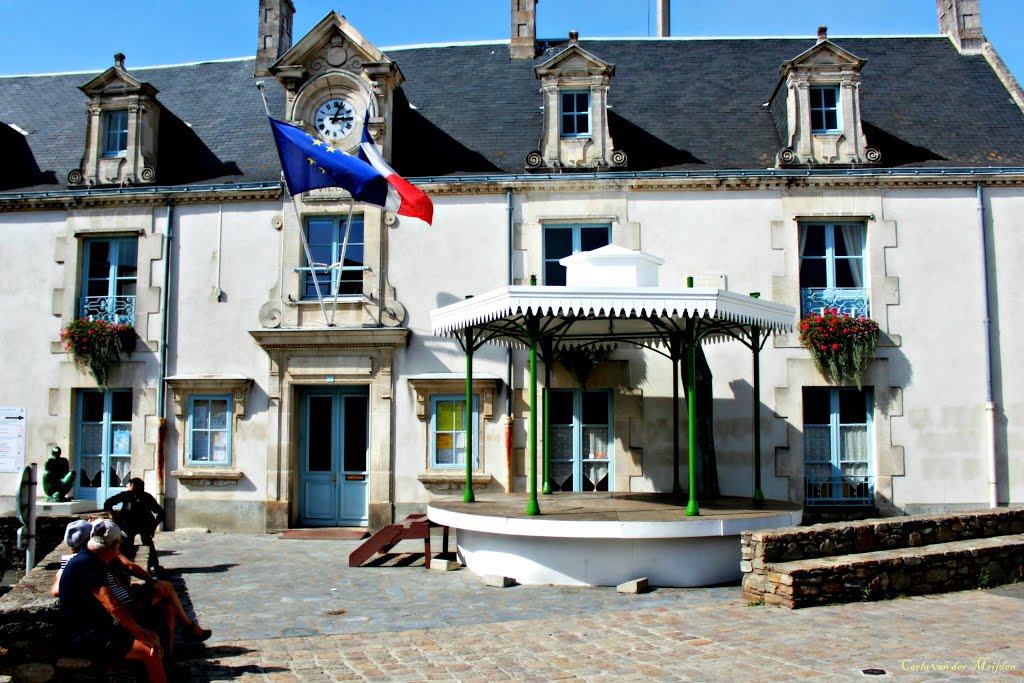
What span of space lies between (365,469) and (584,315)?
505cm

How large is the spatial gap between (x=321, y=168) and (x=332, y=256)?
57.8 inches

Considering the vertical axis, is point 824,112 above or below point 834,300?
above

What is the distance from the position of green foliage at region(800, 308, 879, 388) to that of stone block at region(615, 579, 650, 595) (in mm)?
5023

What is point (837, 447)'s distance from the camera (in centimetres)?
1213

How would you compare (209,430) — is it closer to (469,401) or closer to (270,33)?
(469,401)

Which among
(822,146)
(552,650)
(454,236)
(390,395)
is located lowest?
(552,650)

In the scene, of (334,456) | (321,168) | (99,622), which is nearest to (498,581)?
(99,622)

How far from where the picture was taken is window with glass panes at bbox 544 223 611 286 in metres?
12.5

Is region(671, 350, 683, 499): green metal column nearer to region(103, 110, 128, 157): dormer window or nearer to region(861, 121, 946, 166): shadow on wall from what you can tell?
region(861, 121, 946, 166): shadow on wall

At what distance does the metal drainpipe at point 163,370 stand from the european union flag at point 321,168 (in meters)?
2.34

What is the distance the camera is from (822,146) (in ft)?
41.3

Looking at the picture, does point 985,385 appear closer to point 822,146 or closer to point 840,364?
point 840,364

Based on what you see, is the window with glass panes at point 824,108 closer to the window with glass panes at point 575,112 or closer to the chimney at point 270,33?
the window with glass panes at point 575,112

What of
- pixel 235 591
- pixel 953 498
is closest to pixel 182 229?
pixel 235 591
